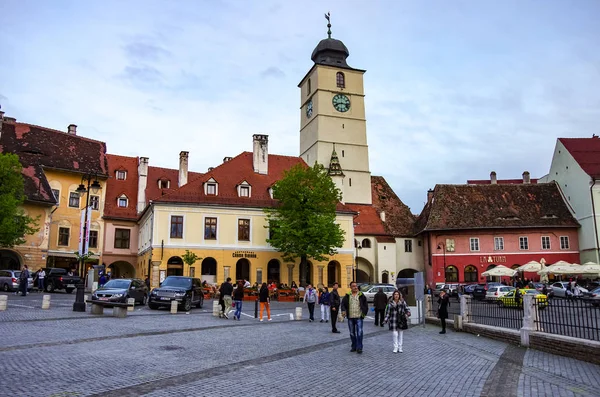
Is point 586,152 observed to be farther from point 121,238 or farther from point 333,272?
point 121,238

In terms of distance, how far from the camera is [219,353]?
43.5 feet

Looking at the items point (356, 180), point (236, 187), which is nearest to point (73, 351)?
point (236, 187)

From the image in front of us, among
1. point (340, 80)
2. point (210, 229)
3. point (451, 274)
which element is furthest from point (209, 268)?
point (340, 80)

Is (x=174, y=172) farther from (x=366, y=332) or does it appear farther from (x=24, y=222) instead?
(x=366, y=332)

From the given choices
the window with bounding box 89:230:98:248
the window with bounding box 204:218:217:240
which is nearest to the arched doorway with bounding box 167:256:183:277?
the window with bounding box 204:218:217:240

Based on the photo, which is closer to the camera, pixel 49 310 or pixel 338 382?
pixel 338 382

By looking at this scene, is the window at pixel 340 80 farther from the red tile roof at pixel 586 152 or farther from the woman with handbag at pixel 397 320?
the woman with handbag at pixel 397 320

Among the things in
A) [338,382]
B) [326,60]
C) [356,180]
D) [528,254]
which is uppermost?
[326,60]

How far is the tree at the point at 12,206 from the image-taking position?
38.3 meters

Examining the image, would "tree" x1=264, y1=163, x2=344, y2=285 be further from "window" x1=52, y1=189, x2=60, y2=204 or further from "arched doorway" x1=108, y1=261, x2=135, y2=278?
"window" x1=52, y1=189, x2=60, y2=204

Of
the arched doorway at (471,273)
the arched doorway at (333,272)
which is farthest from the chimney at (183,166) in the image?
the arched doorway at (471,273)

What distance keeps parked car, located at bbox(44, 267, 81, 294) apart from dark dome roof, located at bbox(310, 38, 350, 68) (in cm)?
4631

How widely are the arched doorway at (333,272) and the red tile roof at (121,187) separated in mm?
20808

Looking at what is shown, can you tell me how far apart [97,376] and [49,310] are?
1522cm
